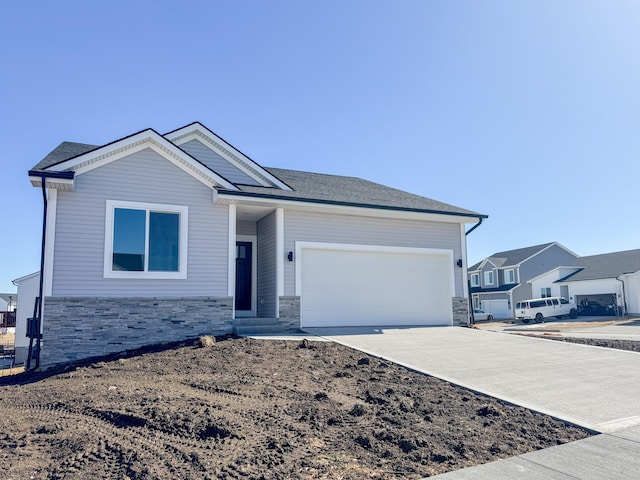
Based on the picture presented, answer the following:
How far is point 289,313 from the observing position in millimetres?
12016

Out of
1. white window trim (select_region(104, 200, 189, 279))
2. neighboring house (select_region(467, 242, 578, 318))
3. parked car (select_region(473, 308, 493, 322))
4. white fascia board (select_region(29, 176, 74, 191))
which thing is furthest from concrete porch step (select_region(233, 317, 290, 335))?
neighboring house (select_region(467, 242, 578, 318))

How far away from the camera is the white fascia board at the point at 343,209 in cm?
1142

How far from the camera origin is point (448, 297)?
14.4m

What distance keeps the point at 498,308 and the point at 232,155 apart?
35.6 m

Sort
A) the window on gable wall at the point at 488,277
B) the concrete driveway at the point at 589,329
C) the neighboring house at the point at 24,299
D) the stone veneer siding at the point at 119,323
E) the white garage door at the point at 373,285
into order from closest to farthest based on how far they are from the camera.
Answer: the stone veneer siding at the point at 119,323
the white garage door at the point at 373,285
the concrete driveway at the point at 589,329
the neighboring house at the point at 24,299
the window on gable wall at the point at 488,277

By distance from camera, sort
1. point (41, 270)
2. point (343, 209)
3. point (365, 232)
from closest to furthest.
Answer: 1. point (41, 270)
2. point (343, 209)
3. point (365, 232)

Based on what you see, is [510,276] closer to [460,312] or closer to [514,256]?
[514,256]

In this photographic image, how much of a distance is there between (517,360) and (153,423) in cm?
669

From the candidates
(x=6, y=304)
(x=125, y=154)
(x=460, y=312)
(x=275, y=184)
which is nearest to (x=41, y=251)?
(x=125, y=154)

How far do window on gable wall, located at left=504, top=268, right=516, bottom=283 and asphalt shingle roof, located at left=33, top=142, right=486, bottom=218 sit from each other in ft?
95.9

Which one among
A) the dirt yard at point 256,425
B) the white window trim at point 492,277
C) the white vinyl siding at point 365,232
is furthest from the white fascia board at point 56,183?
the white window trim at point 492,277

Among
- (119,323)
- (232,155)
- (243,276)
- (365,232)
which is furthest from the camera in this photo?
(243,276)

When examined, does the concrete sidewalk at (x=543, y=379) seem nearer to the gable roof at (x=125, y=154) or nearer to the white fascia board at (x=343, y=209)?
the white fascia board at (x=343, y=209)

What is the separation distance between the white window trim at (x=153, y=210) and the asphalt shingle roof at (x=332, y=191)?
1311 millimetres
